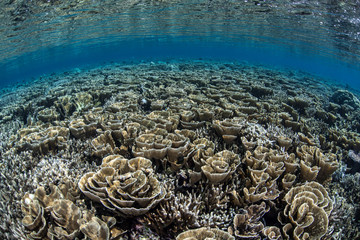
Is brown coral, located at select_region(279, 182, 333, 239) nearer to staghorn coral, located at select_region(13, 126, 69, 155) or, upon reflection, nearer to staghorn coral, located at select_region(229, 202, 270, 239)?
staghorn coral, located at select_region(229, 202, 270, 239)

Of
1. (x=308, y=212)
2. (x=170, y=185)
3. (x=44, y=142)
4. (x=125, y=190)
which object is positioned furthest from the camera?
(x=44, y=142)

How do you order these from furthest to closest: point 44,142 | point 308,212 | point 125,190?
point 44,142 < point 308,212 < point 125,190

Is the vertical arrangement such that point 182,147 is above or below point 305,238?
above

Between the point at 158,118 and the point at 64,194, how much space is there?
3.15 meters

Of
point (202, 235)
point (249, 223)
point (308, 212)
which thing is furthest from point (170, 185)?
point (308, 212)

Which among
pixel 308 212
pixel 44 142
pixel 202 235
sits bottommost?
pixel 44 142

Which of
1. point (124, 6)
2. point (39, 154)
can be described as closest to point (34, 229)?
point (39, 154)

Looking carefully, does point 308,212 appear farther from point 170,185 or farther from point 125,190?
point 125,190

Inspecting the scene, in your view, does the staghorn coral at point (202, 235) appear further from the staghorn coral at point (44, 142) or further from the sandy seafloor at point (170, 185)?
the staghorn coral at point (44, 142)

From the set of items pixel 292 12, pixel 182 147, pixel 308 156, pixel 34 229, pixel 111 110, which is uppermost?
pixel 292 12

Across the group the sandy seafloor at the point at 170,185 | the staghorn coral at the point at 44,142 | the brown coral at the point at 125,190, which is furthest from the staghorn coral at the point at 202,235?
the staghorn coral at the point at 44,142

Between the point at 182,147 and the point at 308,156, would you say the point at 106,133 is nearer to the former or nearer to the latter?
the point at 182,147

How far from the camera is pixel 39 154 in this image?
502cm

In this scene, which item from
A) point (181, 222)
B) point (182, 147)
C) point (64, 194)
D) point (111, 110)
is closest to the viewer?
point (181, 222)
